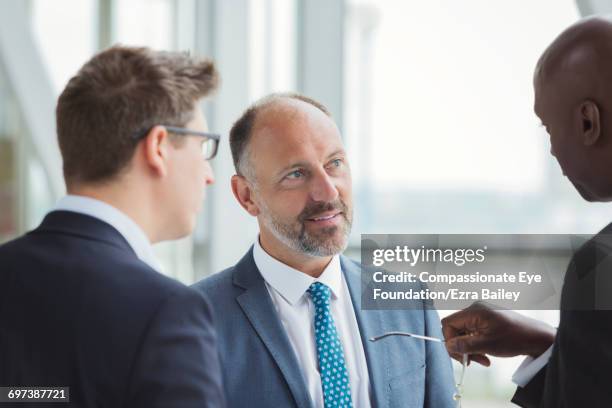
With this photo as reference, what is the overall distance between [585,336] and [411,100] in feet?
8.95

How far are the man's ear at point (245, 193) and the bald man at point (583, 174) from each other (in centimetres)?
100

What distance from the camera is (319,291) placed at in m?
1.96

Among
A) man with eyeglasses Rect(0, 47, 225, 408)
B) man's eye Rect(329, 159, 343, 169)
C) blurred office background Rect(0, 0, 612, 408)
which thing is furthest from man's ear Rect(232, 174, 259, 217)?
blurred office background Rect(0, 0, 612, 408)

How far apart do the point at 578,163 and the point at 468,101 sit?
255 centimetres

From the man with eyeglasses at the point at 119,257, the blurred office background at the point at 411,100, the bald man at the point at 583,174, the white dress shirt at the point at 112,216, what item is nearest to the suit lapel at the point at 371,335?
the bald man at the point at 583,174

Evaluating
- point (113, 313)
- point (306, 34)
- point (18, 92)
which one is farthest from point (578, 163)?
point (18, 92)

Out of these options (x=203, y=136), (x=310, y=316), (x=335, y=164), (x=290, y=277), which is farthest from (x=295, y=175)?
(x=203, y=136)

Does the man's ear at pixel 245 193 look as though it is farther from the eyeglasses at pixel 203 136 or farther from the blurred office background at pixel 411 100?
the blurred office background at pixel 411 100

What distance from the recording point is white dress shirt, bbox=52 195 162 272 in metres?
1.25

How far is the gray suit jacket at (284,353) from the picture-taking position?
5.88 ft

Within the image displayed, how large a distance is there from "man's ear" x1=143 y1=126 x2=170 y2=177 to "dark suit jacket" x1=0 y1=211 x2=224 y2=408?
0.51ft

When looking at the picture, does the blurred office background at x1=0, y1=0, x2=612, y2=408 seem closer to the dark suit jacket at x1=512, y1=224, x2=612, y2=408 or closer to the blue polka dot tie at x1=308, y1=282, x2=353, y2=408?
the blue polka dot tie at x1=308, y1=282, x2=353, y2=408

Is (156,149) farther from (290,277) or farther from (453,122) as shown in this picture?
(453,122)

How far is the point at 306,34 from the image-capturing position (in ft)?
12.9
